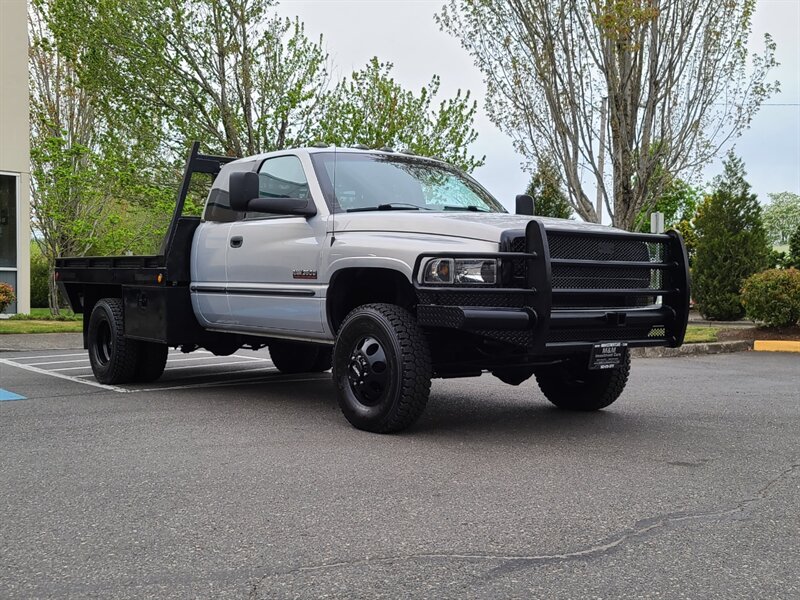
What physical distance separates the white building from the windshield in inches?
597

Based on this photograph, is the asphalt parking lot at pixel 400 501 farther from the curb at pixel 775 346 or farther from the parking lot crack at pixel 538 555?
the curb at pixel 775 346

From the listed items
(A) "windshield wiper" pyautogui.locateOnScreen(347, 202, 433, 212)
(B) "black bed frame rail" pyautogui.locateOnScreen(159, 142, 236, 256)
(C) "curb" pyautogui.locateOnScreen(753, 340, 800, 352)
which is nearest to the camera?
(A) "windshield wiper" pyautogui.locateOnScreen(347, 202, 433, 212)

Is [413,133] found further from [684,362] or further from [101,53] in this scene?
[684,362]

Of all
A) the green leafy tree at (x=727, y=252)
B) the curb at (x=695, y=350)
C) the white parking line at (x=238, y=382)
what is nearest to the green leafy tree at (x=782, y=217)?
the green leafy tree at (x=727, y=252)

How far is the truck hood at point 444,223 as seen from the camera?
579cm

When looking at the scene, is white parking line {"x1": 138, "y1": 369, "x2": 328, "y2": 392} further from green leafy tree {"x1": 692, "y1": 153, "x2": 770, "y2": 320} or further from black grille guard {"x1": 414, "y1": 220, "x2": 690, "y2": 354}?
green leafy tree {"x1": 692, "y1": 153, "x2": 770, "y2": 320}

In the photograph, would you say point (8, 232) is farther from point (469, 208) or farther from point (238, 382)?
point (469, 208)

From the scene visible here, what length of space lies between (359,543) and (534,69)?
44.5 feet

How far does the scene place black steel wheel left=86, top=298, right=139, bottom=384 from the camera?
29.1 ft

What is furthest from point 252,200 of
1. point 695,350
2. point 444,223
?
point 695,350

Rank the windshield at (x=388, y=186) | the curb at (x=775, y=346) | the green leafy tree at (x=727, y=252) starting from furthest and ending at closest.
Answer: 1. the green leafy tree at (x=727, y=252)
2. the curb at (x=775, y=346)
3. the windshield at (x=388, y=186)

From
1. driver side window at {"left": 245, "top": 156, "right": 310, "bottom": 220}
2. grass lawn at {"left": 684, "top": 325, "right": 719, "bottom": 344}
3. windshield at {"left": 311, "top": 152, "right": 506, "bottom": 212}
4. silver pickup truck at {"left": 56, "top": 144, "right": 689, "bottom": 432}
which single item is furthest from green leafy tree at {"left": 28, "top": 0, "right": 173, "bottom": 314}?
windshield at {"left": 311, "top": 152, "right": 506, "bottom": 212}

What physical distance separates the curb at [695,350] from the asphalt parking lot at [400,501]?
550cm

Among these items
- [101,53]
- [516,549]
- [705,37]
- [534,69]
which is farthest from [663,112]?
[516,549]
